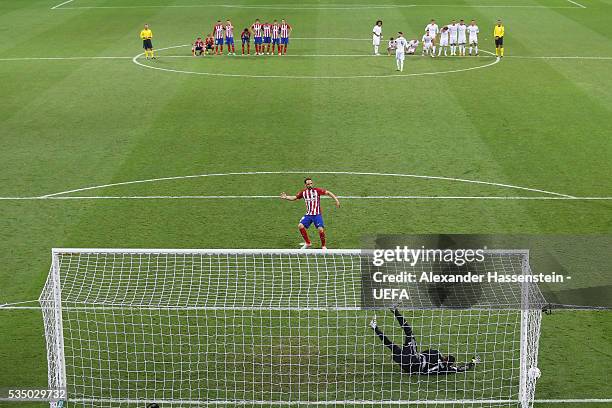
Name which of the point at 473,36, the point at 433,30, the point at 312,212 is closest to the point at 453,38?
the point at 473,36

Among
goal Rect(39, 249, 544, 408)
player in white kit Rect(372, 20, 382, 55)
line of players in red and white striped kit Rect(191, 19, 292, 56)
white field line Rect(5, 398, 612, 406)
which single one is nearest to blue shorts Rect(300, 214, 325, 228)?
goal Rect(39, 249, 544, 408)

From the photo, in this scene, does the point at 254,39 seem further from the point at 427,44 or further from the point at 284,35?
the point at 427,44

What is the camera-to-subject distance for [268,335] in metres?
17.2

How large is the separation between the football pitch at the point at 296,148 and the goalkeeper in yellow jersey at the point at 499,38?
0.70 metres

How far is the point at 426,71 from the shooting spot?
4062 centimetres

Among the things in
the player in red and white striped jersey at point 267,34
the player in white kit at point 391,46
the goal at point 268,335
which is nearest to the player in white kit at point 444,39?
the player in white kit at point 391,46

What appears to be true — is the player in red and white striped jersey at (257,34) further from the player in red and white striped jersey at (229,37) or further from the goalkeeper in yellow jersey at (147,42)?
the goalkeeper in yellow jersey at (147,42)

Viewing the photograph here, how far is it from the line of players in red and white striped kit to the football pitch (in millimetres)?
818

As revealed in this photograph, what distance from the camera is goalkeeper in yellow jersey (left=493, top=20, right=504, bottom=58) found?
42.2 metres

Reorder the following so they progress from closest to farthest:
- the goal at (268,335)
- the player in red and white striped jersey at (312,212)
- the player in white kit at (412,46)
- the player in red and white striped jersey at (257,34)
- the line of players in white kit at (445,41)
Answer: the goal at (268,335) → the player in red and white striped jersey at (312,212) → the line of players in white kit at (445,41) → the player in red and white striped jersey at (257,34) → the player in white kit at (412,46)

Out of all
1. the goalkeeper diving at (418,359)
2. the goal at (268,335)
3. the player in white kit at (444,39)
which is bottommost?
the player in white kit at (444,39)

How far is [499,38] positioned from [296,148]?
16708mm

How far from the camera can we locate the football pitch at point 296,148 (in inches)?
851

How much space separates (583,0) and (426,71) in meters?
22.8
